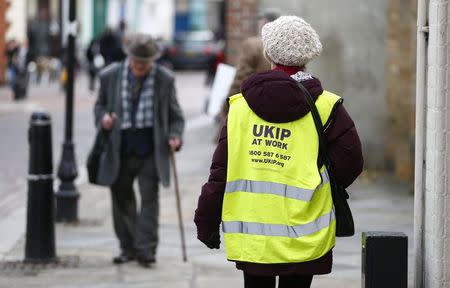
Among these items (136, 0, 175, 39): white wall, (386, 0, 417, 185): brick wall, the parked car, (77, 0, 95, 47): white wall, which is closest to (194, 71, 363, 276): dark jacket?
(386, 0, 417, 185): brick wall

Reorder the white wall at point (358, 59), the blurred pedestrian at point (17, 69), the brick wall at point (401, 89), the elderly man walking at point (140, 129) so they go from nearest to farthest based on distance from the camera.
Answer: the elderly man walking at point (140, 129)
the brick wall at point (401, 89)
the white wall at point (358, 59)
the blurred pedestrian at point (17, 69)

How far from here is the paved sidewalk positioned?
8.36 m

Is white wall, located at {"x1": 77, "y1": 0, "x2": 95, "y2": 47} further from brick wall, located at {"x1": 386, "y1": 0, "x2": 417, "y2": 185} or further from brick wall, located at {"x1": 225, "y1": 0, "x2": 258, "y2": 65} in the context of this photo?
brick wall, located at {"x1": 386, "y1": 0, "x2": 417, "y2": 185}

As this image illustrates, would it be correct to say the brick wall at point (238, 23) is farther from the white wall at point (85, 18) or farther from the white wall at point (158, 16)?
the white wall at point (85, 18)

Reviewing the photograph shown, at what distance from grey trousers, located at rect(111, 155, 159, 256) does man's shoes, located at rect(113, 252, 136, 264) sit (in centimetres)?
3

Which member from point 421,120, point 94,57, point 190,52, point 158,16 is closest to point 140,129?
point 421,120

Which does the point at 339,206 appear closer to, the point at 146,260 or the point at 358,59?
the point at 146,260

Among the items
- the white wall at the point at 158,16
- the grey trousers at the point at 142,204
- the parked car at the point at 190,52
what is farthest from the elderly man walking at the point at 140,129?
the white wall at the point at 158,16

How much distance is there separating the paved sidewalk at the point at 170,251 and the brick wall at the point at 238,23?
2118mm

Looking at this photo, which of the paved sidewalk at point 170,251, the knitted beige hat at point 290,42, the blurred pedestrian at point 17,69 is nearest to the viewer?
the knitted beige hat at point 290,42

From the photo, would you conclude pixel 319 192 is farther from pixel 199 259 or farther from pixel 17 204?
pixel 17 204

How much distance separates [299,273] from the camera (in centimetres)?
491

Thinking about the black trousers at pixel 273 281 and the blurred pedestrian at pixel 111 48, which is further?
the blurred pedestrian at pixel 111 48

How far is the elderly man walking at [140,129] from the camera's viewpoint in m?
8.84
